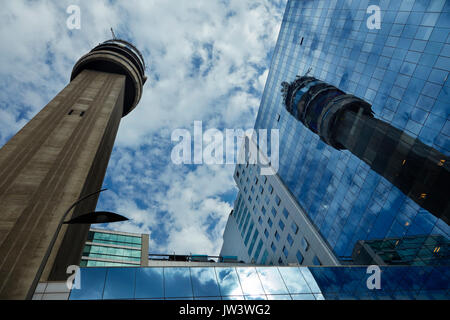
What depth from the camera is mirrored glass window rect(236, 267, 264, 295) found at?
19.1 meters

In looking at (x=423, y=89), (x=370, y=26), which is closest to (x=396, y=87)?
(x=423, y=89)

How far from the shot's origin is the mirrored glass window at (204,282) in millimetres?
18328

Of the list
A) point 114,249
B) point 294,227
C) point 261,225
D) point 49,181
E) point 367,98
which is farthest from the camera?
point 261,225

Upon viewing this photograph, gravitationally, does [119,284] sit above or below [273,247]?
above

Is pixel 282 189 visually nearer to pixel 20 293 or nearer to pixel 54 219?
pixel 54 219

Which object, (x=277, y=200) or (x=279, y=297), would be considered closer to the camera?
(x=279, y=297)

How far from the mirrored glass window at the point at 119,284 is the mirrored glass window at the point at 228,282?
6.39m

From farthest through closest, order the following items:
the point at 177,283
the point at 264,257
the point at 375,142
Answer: the point at 264,257 < the point at 375,142 < the point at 177,283

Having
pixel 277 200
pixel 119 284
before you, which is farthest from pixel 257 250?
pixel 119 284

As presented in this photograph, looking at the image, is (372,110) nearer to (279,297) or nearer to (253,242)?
(279,297)

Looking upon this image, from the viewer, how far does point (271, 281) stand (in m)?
20.3

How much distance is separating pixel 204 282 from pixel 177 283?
6.71 feet

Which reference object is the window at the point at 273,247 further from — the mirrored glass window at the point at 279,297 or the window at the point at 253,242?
the mirrored glass window at the point at 279,297

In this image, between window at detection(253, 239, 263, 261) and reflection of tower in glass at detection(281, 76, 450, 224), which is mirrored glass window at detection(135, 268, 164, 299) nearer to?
reflection of tower in glass at detection(281, 76, 450, 224)
